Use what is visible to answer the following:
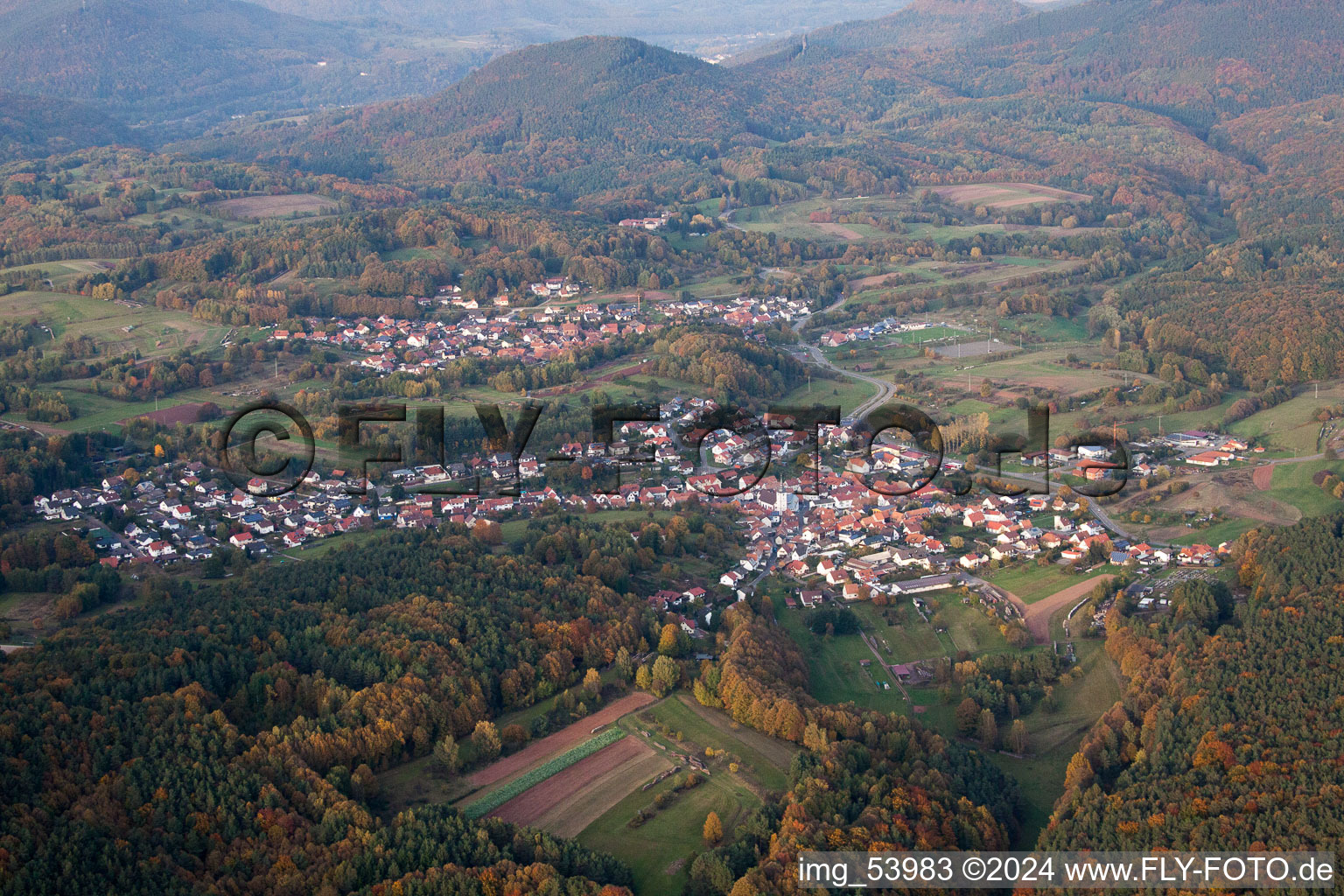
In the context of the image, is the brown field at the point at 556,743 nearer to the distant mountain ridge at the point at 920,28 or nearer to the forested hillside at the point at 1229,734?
the forested hillside at the point at 1229,734

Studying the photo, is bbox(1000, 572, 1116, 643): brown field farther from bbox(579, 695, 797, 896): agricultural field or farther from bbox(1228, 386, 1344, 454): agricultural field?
bbox(1228, 386, 1344, 454): agricultural field

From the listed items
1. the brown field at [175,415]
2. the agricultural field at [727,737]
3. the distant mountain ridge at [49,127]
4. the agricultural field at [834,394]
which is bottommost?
the agricultural field at [727,737]

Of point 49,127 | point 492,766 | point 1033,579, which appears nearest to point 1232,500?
point 1033,579

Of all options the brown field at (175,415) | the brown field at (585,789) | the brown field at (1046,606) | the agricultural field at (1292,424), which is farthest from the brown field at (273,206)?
the brown field at (585,789)

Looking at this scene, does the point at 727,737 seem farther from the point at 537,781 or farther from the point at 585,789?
the point at 537,781

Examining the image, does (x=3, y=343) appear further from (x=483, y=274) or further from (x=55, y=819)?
(x=55, y=819)
